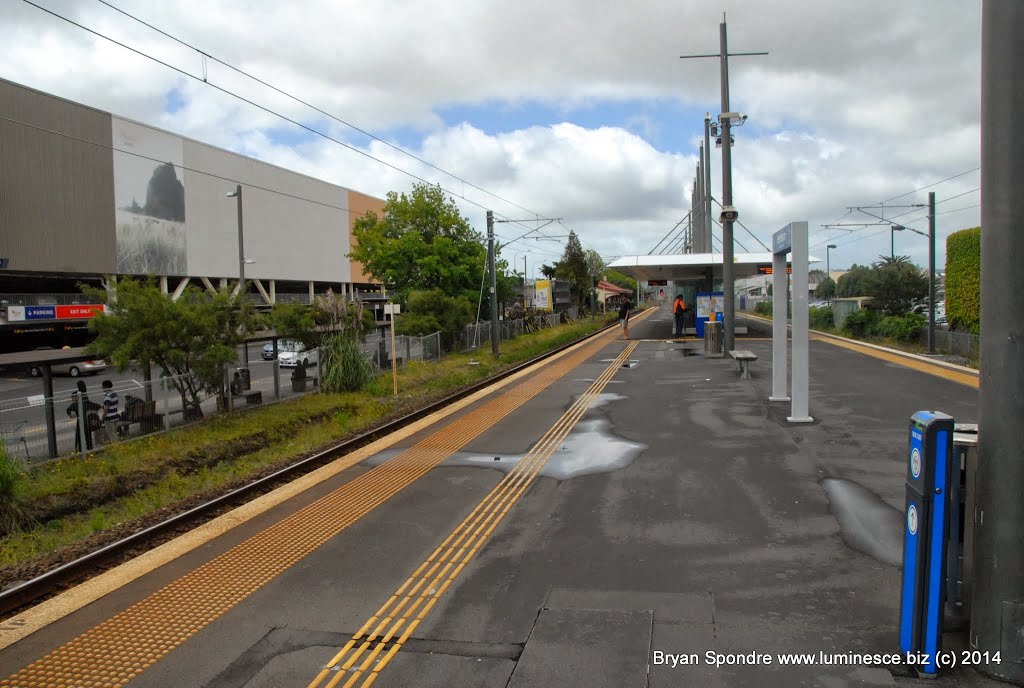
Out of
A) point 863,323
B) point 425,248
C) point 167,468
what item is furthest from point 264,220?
point 167,468

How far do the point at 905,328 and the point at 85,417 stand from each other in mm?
28267

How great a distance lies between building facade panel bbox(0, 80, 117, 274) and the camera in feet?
129

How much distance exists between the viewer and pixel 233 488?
34.5 ft

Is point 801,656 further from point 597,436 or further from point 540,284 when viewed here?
point 540,284

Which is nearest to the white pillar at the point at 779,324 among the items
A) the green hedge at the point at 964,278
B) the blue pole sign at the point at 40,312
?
the green hedge at the point at 964,278

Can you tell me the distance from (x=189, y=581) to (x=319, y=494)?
9.62 ft

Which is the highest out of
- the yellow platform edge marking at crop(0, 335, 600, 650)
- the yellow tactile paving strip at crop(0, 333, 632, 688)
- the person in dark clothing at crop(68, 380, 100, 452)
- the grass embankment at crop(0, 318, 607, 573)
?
the person in dark clothing at crop(68, 380, 100, 452)

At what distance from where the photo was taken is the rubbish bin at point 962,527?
4387mm

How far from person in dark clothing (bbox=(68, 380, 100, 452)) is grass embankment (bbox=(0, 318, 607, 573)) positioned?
0.44m

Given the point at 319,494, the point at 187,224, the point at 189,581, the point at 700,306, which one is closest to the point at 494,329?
the point at 700,306

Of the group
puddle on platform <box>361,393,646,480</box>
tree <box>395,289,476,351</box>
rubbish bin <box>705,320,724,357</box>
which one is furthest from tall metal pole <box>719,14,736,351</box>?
puddle on platform <box>361,393,646,480</box>

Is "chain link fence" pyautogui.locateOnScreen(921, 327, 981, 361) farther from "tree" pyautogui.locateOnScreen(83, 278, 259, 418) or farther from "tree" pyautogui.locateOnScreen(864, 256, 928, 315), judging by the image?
"tree" pyautogui.locateOnScreen(83, 278, 259, 418)

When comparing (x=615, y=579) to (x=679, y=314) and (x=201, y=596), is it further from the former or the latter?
(x=679, y=314)

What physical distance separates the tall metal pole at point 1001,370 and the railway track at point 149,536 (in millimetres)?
7346
